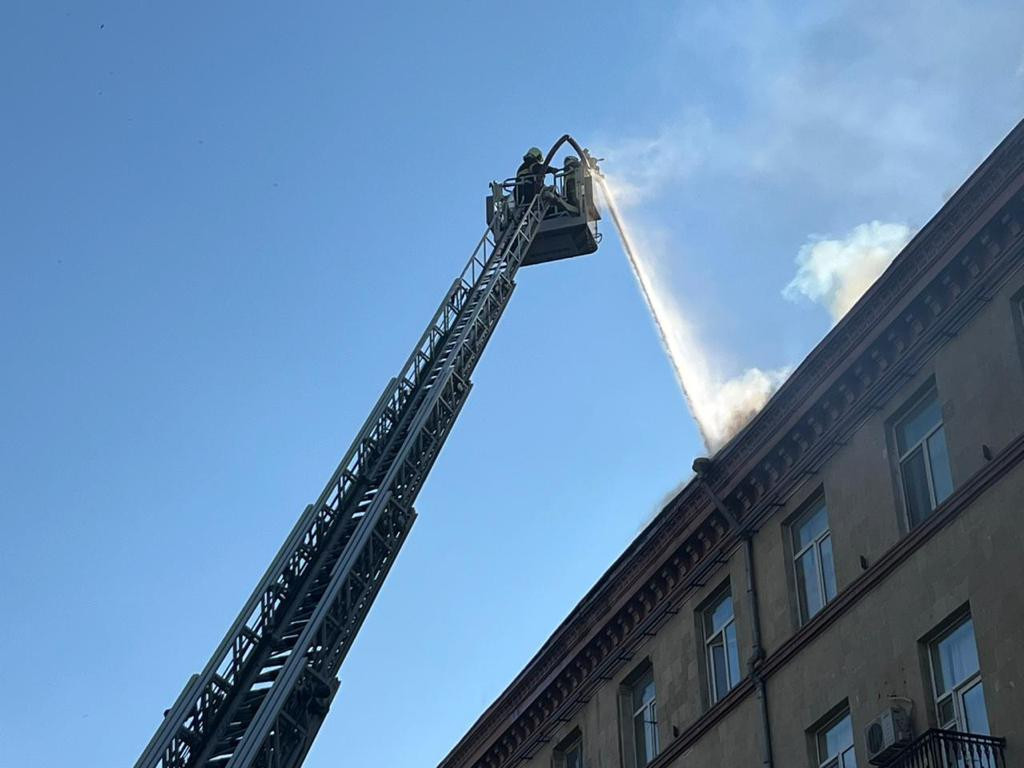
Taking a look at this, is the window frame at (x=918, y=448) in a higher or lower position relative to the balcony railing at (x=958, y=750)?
higher

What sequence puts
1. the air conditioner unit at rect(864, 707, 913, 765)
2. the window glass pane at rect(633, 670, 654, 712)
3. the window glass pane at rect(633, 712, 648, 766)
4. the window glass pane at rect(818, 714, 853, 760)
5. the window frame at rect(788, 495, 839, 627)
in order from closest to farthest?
the air conditioner unit at rect(864, 707, 913, 765) < the window glass pane at rect(818, 714, 853, 760) < the window frame at rect(788, 495, 839, 627) < the window glass pane at rect(633, 712, 648, 766) < the window glass pane at rect(633, 670, 654, 712)

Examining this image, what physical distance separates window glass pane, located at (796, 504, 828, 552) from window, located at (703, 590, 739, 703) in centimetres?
228

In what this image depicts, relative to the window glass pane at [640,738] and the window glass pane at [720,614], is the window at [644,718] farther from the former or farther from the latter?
the window glass pane at [720,614]

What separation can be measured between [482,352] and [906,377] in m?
8.81

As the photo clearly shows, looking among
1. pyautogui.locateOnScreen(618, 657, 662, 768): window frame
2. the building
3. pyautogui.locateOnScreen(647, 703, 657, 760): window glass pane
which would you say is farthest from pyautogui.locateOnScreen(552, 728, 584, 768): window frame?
pyautogui.locateOnScreen(647, 703, 657, 760): window glass pane

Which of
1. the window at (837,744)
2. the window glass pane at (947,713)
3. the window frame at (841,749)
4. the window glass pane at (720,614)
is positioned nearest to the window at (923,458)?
the window glass pane at (947,713)

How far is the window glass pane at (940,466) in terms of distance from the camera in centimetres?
2642

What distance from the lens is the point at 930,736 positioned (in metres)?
23.6

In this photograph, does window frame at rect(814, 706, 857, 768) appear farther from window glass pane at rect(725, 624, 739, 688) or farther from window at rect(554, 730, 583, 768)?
window at rect(554, 730, 583, 768)

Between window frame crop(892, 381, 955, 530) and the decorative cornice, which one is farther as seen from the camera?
window frame crop(892, 381, 955, 530)

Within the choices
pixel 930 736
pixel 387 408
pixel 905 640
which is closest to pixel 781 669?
pixel 905 640

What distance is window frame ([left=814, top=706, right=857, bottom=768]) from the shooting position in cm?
2697

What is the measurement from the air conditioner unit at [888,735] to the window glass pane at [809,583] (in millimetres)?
3981

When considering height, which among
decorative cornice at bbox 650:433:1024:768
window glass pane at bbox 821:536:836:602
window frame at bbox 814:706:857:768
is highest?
window glass pane at bbox 821:536:836:602
